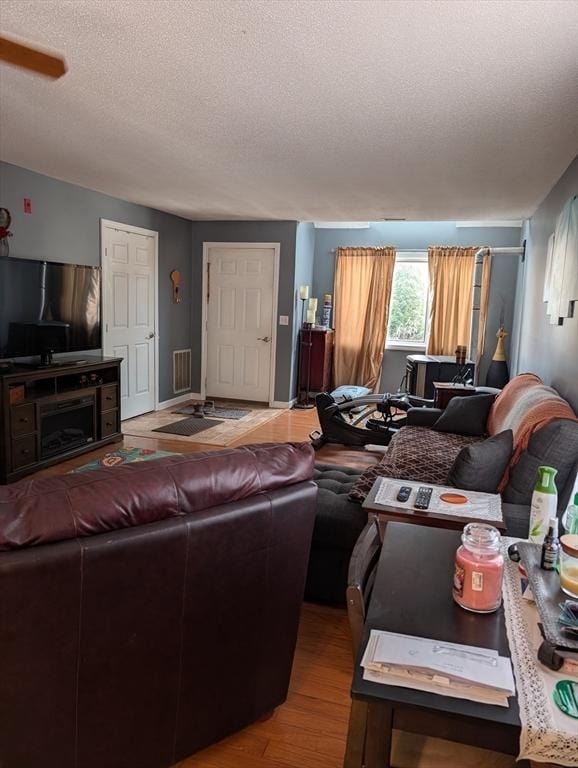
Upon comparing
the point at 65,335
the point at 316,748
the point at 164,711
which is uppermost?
the point at 65,335

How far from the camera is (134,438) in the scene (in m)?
5.29

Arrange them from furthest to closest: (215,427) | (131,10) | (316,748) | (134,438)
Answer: (215,427)
(134,438)
(131,10)
(316,748)

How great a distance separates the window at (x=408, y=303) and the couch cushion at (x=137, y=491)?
20.2 ft

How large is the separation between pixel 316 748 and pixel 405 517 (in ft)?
2.55

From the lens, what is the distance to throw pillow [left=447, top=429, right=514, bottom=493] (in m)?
2.25

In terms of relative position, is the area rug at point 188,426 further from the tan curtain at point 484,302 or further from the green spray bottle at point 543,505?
the green spray bottle at point 543,505

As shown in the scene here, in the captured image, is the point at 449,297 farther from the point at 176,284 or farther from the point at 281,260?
the point at 176,284

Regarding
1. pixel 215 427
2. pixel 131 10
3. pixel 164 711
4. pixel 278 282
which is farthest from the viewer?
pixel 278 282

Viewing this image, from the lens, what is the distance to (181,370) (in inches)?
279

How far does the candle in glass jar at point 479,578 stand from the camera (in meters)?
1.15

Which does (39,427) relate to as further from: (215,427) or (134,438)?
(215,427)

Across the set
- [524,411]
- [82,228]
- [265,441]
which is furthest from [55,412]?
[524,411]

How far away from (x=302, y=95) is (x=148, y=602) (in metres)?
2.34

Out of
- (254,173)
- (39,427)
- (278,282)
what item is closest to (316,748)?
(39,427)
